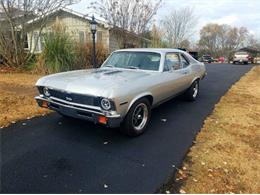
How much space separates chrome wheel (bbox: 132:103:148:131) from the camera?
3924 millimetres

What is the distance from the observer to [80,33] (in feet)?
50.4

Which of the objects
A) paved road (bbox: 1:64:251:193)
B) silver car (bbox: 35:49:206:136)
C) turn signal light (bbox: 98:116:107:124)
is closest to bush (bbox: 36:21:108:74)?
silver car (bbox: 35:49:206:136)

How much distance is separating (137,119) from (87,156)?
1.15m

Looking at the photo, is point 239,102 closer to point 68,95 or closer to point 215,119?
point 215,119

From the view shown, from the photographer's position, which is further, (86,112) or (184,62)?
(184,62)

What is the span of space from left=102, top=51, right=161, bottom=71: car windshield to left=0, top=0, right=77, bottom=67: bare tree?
9659 mm

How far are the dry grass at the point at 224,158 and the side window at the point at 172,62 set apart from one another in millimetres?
1406

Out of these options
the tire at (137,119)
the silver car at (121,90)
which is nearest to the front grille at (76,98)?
the silver car at (121,90)

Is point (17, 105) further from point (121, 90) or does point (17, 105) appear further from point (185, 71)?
point (185, 71)

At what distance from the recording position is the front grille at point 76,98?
3406mm

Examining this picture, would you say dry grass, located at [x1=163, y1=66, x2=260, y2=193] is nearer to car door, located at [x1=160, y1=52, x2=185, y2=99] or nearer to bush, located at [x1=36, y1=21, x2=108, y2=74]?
car door, located at [x1=160, y1=52, x2=185, y2=99]

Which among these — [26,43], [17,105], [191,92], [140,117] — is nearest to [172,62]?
[191,92]

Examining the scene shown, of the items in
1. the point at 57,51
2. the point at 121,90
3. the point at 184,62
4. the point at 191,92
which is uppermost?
the point at 57,51

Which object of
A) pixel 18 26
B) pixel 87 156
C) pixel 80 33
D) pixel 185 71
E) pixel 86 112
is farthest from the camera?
pixel 80 33
